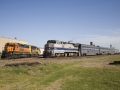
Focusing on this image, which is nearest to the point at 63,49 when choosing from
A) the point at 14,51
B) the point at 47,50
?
the point at 47,50

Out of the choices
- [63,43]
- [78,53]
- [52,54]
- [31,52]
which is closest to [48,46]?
[52,54]

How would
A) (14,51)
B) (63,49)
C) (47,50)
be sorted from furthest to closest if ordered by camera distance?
(63,49)
(47,50)
(14,51)

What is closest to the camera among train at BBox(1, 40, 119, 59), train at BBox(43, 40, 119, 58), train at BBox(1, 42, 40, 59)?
train at BBox(1, 42, 40, 59)

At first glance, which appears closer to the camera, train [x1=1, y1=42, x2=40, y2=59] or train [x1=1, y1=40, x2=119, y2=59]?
train [x1=1, y1=42, x2=40, y2=59]

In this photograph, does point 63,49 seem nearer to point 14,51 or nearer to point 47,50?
point 47,50

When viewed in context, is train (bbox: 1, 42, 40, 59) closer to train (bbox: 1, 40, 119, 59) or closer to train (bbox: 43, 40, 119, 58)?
train (bbox: 1, 40, 119, 59)

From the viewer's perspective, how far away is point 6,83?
466 inches

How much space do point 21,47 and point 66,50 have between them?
474 inches

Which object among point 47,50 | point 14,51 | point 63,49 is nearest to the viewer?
point 14,51

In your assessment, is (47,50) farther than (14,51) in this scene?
Yes

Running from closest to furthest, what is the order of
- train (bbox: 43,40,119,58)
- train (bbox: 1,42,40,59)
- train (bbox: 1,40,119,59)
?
train (bbox: 1,42,40,59), train (bbox: 1,40,119,59), train (bbox: 43,40,119,58)

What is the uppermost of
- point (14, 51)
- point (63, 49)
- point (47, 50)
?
point (63, 49)

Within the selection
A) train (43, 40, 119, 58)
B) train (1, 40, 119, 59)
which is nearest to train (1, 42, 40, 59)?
train (1, 40, 119, 59)

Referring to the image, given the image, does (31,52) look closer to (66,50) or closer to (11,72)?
(66,50)
